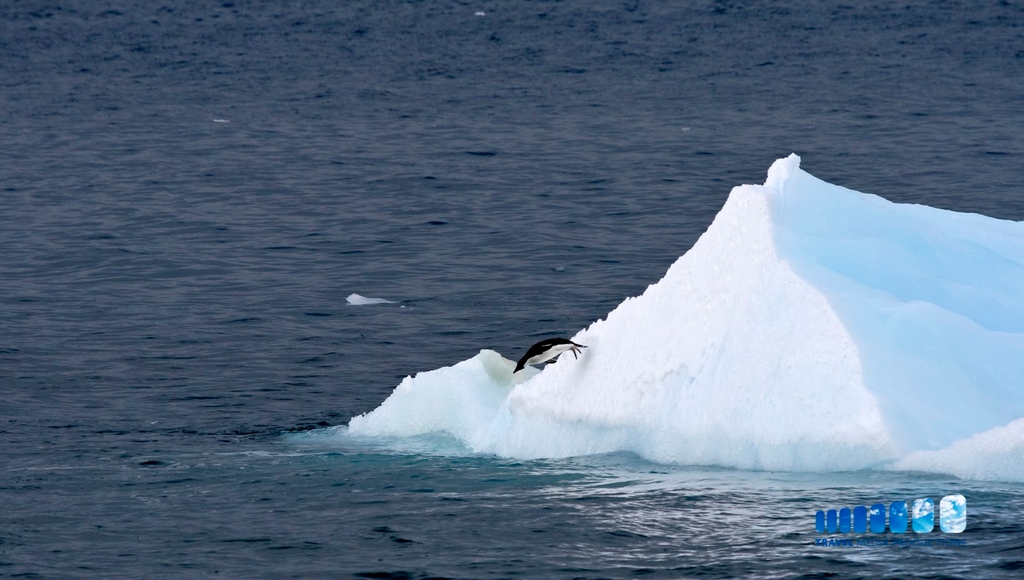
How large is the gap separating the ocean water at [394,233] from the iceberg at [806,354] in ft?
0.93

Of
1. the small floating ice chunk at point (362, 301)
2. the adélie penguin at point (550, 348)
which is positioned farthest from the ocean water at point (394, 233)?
the adélie penguin at point (550, 348)

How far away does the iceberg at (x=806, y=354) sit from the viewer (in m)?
9.78

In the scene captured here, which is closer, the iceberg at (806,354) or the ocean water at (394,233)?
the ocean water at (394,233)

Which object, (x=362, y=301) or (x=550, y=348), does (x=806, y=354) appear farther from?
(x=362, y=301)

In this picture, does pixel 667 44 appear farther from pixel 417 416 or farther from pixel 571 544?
pixel 571 544

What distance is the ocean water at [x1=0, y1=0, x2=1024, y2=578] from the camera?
942cm

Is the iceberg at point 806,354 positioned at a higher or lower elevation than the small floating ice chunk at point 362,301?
lower

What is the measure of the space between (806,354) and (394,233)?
46.6 feet

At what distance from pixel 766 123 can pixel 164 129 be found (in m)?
14.4

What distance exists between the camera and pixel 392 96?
3744 centimetres

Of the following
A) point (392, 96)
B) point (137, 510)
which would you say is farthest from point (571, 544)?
point (392, 96)

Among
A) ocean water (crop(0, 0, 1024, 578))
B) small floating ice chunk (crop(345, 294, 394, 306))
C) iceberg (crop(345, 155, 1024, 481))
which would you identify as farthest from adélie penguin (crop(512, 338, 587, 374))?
small floating ice chunk (crop(345, 294, 394, 306))

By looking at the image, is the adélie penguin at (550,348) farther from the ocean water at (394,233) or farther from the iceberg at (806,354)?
the ocean water at (394,233)

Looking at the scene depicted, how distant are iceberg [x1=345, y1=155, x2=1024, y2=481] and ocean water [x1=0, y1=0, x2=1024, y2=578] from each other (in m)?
0.28
